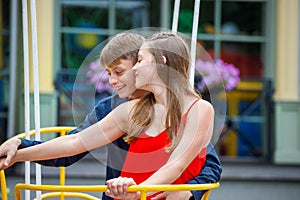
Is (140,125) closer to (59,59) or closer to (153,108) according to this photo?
(153,108)

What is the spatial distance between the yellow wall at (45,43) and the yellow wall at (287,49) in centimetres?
145

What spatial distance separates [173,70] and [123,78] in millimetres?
126

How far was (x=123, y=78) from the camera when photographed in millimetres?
1851

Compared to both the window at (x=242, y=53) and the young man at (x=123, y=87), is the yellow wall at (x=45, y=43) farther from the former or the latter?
the young man at (x=123, y=87)

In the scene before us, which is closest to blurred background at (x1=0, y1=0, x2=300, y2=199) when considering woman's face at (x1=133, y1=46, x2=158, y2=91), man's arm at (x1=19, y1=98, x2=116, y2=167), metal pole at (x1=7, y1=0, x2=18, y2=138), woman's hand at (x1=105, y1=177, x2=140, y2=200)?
metal pole at (x1=7, y1=0, x2=18, y2=138)

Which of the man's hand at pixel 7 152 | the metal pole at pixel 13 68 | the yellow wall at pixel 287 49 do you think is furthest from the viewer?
the yellow wall at pixel 287 49

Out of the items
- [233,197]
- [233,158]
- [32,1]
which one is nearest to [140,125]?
[32,1]

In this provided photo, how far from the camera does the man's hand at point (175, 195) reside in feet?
5.94

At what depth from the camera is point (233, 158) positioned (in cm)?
498

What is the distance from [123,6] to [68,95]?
691 millimetres

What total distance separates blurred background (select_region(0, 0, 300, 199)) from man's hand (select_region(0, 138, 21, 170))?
9.32ft

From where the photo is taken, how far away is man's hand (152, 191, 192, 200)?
71.3 inches

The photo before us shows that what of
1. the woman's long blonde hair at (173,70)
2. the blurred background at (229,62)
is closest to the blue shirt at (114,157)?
the woman's long blonde hair at (173,70)

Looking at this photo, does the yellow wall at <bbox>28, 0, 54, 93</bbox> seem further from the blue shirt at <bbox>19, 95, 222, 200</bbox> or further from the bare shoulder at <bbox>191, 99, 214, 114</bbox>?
the bare shoulder at <bbox>191, 99, 214, 114</bbox>
